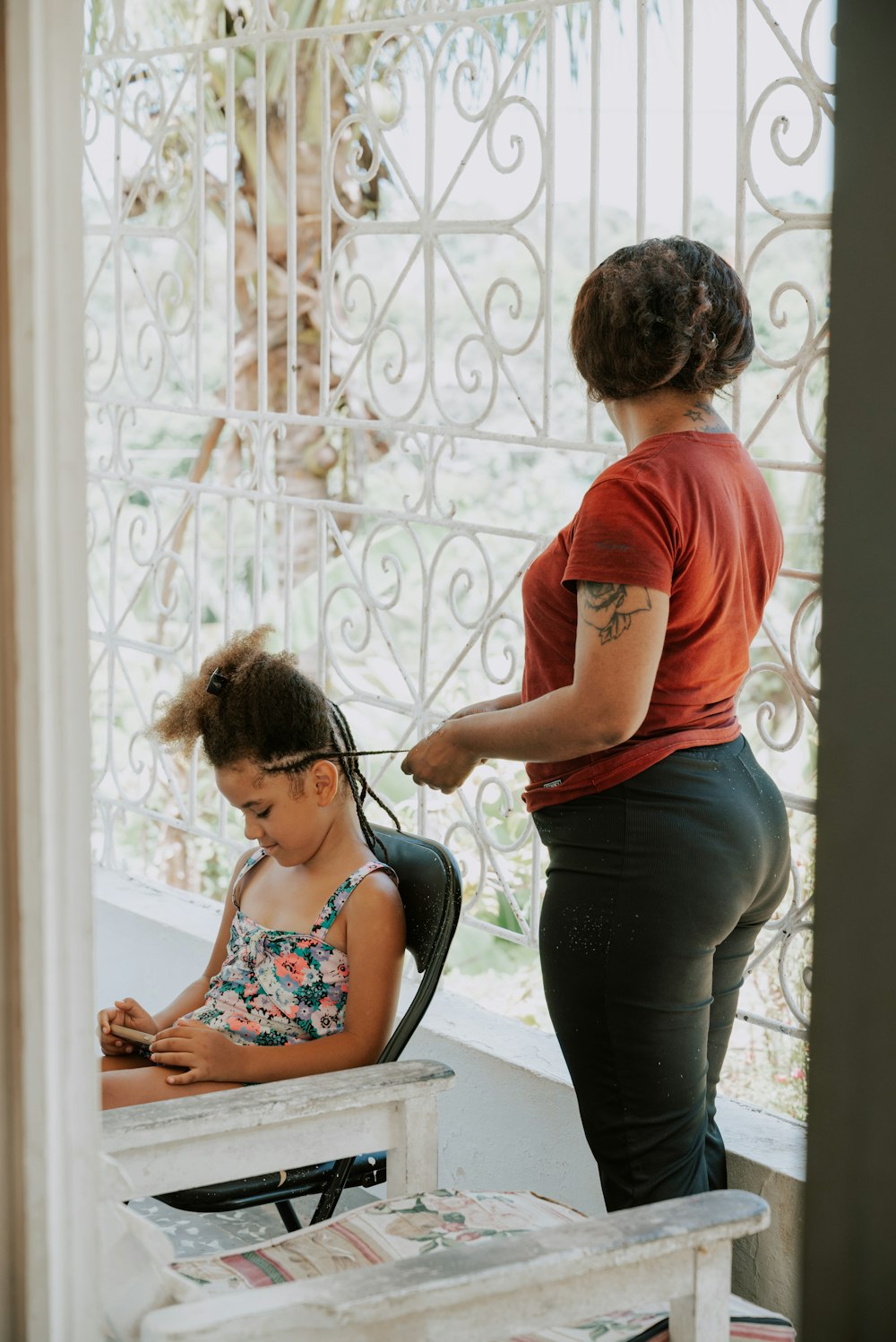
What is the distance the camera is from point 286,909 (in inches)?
116

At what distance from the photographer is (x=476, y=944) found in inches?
252

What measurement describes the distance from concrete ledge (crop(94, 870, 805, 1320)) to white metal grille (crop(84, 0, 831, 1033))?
23 centimetres

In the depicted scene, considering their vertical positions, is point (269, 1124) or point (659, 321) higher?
point (659, 321)

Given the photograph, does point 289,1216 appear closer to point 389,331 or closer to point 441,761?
point 441,761

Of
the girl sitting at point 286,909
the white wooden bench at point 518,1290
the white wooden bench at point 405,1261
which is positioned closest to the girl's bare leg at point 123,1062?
the girl sitting at point 286,909

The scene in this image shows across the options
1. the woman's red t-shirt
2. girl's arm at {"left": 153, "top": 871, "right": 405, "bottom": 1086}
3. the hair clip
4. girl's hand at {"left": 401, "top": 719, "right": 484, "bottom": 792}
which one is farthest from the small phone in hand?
the woman's red t-shirt

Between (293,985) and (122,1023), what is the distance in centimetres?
37

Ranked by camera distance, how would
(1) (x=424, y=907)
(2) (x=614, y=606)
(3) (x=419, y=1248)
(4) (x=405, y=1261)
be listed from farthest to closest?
(1) (x=424, y=907) → (3) (x=419, y=1248) → (2) (x=614, y=606) → (4) (x=405, y=1261)

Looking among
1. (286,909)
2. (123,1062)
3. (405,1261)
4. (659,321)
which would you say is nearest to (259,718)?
(286,909)

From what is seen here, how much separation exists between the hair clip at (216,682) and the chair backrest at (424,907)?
1.39 feet

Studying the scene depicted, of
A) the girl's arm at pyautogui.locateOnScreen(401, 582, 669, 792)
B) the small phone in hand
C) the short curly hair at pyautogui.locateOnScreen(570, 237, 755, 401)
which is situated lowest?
the small phone in hand

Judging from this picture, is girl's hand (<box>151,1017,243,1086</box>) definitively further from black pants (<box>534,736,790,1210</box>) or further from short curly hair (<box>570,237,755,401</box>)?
short curly hair (<box>570,237,755,401</box>)

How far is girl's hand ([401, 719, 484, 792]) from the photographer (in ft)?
8.21

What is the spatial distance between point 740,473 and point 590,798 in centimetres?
54
